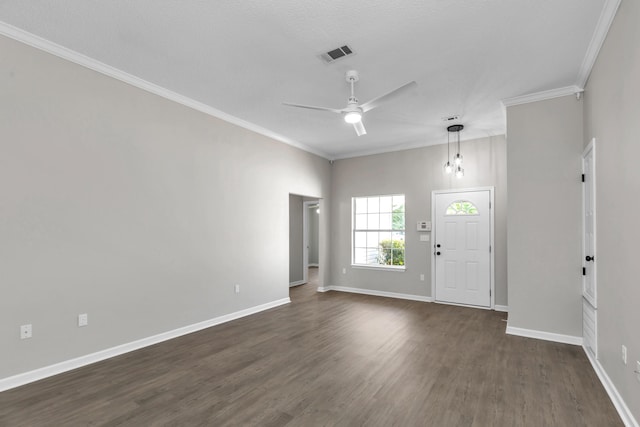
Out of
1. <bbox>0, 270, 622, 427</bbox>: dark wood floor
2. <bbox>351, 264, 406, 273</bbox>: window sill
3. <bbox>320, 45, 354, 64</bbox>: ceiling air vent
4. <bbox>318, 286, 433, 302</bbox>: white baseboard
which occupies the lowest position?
<bbox>318, 286, 433, 302</bbox>: white baseboard

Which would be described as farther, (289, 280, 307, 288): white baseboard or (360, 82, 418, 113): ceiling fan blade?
(289, 280, 307, 288): white baseboard

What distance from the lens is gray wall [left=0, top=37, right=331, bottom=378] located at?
281 cm

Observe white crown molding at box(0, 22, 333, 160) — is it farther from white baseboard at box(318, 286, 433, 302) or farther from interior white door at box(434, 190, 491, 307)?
white baseboard at box(318, 286, 433, 302)

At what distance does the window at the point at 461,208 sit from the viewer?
5754mm

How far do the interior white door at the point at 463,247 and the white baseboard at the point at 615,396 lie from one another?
7.96 feet

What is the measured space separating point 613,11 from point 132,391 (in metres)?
4.89

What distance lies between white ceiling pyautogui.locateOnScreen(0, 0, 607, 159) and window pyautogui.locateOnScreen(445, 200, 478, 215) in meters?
1.89

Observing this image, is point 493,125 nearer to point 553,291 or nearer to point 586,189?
point 586,189

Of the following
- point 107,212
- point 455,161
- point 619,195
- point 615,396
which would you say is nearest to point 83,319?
point 107,212

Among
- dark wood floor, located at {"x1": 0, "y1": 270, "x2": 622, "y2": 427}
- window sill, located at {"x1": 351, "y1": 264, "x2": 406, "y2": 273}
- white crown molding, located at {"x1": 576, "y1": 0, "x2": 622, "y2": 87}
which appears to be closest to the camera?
dark wood floor, located at {"x1": 0, "y1": 270, "x2": 622, "y2": 427}

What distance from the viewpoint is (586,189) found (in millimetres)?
3604

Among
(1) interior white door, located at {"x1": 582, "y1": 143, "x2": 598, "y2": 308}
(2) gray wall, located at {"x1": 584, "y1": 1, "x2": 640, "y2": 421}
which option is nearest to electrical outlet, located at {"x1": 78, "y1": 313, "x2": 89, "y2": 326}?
A: (2) gray wall, located at {"x1": 584, "y1": 1, "x2": 640, "y2": 421}

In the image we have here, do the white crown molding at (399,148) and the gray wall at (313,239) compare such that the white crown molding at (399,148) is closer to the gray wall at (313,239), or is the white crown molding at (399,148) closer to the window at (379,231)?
the window at (379,231)

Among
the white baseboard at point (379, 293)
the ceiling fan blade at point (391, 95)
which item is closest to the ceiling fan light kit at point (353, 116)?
the ceiling fan blade at point (391, 95)
